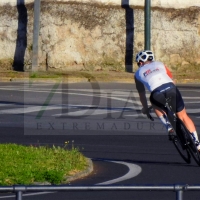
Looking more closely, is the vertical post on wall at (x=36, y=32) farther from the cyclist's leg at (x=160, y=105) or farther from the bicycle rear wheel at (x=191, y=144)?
the bicycle rear wheel at (x=191, y=144)

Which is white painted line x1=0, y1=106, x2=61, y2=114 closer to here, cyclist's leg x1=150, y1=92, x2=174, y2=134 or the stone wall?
cyclist's leg x1=150, y1=92, x2=174, y2=134

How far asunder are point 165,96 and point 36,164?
2220 millimetres

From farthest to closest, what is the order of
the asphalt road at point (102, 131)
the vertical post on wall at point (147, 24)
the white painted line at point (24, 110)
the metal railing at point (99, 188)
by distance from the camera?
the vertical post on wall at point (147, 24) → the white painted line at point (24, 110) → the asphalt road at point (102, 131) → the metal railing at point (99, 188)

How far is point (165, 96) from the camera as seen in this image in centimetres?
1070

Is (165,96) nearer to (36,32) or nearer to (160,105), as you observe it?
(160,105)

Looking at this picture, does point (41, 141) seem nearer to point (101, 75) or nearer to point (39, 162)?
point (39, 162)

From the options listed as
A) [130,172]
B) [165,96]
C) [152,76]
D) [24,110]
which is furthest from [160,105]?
[24,110]

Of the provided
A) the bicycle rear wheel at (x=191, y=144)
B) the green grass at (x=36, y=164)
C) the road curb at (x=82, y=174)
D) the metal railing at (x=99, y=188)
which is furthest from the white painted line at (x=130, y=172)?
the metal railing at (x=99, y=188)

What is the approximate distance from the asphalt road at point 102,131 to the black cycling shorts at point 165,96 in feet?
3.06

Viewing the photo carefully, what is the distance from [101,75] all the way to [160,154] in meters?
16.2

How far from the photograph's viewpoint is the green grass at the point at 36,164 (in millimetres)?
9211

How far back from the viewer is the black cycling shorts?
10.7 metres

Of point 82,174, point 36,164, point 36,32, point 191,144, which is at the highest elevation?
point 36,32

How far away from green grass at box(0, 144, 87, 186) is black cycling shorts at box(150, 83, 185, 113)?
1406 millimetres
